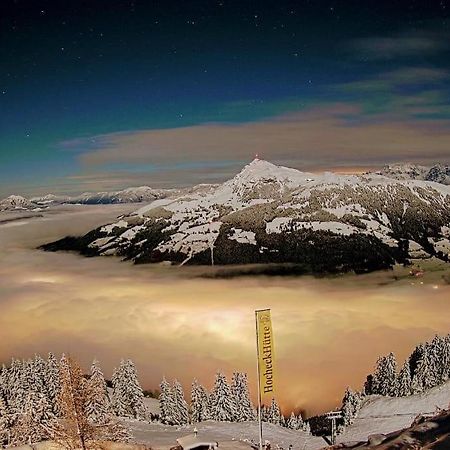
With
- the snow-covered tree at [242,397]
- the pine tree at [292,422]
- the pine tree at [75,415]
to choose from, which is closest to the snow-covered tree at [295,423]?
the pine tree at [292,422]

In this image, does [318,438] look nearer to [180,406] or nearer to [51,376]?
[180,406]

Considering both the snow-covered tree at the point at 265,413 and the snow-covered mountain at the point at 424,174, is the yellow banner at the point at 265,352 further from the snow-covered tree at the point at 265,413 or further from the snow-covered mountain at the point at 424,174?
the snow-covered mountain at the point at 424,174

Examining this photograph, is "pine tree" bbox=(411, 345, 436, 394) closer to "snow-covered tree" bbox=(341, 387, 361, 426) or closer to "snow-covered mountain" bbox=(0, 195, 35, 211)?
"snow-covered tree" bbox=(341, 387, 361, 426)

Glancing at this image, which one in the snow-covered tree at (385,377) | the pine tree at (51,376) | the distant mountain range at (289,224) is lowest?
the snow-covered tree at (385,377)

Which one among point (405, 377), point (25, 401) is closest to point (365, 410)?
point (405, 377)

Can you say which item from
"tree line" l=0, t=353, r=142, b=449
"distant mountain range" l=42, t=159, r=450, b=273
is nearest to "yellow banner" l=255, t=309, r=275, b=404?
"tree line" l=0, t=353, r=142, b=449

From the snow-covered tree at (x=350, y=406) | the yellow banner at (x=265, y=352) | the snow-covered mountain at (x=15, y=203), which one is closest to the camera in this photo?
the yellow banner at (x=265, y=352)

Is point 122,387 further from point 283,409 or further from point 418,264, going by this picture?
point 418,264
